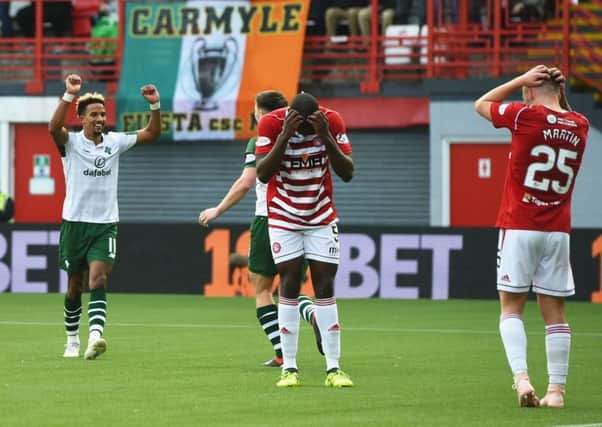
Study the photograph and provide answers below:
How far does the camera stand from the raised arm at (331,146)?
11133 millimetres

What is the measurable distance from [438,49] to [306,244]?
18683 mm

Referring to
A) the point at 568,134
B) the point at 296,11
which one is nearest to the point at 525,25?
the point at 296,11

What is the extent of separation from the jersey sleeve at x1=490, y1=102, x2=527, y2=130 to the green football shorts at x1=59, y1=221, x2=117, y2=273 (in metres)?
4.67

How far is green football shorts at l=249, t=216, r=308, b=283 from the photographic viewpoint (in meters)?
13.2

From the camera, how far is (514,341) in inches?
413

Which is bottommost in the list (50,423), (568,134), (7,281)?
(7,281)

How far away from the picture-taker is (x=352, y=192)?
30953 mm

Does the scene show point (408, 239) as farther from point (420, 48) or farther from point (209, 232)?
point (420, 48)

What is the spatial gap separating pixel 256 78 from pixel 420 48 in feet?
10.2

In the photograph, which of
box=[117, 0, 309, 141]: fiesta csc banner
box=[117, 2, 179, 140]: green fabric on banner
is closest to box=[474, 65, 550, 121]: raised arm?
box=[117, 0, 309, 141]: fiesta csc banner

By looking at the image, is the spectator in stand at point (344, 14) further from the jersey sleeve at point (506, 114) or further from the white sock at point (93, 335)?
the jersey sleeve at point (506, 114)

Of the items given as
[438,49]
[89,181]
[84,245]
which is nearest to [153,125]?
[89,181]

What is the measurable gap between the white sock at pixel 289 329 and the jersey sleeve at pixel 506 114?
2.07 meters

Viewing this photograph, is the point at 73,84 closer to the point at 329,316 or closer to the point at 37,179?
the point at 329,316
